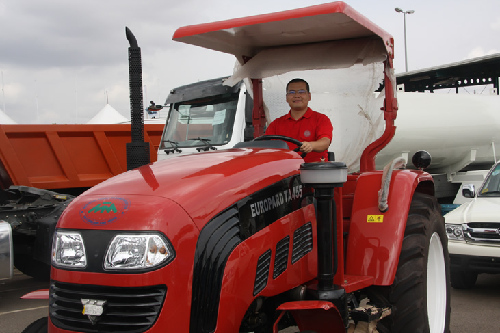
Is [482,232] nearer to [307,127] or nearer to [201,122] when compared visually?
[307,127]

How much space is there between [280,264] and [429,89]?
789 inches

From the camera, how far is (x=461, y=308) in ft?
20.5

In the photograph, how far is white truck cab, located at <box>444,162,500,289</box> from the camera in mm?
6523

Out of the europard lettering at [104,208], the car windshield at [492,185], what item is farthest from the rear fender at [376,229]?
the car windshield at [492,185]

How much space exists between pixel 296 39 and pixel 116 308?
3.04 meters

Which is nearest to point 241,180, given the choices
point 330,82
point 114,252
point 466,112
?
point 114,252

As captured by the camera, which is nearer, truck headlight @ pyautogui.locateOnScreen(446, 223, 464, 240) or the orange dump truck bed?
truck headlight @ pyautogui.locateOnScreen(446, 223, 464, 240)

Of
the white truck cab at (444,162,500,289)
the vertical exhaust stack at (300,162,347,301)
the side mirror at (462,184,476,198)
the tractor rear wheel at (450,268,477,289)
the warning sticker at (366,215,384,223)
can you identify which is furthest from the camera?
the side mirror at (462,184,476,198)

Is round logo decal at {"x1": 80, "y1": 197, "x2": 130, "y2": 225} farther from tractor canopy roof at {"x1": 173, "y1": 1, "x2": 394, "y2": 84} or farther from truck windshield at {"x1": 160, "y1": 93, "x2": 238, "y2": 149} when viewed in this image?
A: truck windshield at {"x1": 160, "y1": 93, "x2": 238, "y2": 149}

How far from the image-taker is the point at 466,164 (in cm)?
1279

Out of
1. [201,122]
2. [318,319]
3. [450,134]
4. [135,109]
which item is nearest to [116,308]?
[318,319]

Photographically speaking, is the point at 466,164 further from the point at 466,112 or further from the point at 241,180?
the point at 241,180

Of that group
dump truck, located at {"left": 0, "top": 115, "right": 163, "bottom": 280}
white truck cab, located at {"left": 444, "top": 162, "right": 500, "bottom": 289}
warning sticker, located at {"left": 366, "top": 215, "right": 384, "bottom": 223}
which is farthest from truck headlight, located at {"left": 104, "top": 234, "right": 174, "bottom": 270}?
white truck cab, located at {"left": 444, "top": 162, "right": 500, "bottom": 289}

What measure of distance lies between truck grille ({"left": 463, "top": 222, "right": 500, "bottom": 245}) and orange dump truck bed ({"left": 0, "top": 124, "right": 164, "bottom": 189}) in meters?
5.61
